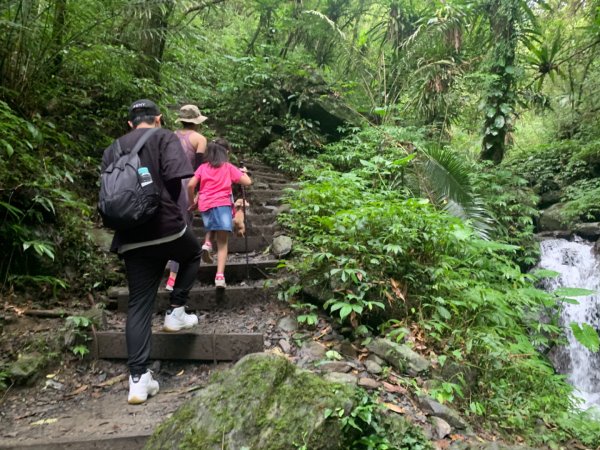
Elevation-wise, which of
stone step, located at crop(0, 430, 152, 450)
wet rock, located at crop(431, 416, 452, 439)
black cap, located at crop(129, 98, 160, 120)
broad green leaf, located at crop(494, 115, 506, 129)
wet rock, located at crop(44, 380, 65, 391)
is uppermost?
broad green leaf, located at crop(494, 115, 506, 129)

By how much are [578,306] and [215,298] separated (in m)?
6.65

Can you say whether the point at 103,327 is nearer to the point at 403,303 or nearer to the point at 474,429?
the point at 403,303

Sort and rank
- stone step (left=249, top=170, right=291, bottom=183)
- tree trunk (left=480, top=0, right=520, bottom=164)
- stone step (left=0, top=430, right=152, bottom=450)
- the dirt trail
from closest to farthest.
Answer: stone step (left=0, top=430, right=152, bottom=450) → the dirt trail → stone step (left=249, top=170, right=291, bottom=183) → tree trunk (left=480, top=0, right=520, bottom=164)

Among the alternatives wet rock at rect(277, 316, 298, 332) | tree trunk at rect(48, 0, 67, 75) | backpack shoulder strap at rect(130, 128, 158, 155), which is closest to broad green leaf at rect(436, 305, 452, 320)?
wet rock at rect(277, 316, 298, 332)

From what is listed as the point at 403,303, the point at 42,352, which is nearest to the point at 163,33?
the point at 42,352

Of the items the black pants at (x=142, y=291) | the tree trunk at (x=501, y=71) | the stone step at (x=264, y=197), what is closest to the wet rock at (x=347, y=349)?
the black pants at (x=142, y=291)

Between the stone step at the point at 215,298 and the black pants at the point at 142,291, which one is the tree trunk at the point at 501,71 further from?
the black pants at the point at 142,291

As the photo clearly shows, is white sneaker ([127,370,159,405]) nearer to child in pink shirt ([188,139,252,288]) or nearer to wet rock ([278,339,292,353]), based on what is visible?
wet rock ([278,339,292,353])

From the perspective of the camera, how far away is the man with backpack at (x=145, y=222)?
264 centimetres

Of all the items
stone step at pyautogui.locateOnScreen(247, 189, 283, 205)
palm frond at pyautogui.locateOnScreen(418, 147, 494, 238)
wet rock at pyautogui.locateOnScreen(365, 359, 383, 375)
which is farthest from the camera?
stone step at pyautogui.locateOnScreen(247, 189, 283, 205)

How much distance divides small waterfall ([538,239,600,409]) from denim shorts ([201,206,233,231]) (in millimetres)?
5409

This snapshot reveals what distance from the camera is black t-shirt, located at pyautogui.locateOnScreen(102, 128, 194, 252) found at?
276 cm

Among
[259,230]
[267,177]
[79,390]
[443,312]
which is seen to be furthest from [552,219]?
[79,390]

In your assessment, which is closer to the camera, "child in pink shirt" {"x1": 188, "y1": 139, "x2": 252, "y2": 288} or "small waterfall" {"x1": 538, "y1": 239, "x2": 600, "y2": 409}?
"child in pink shirt" {"x1": 188, "y1": 139, "x2": 252, "y2": 288}
